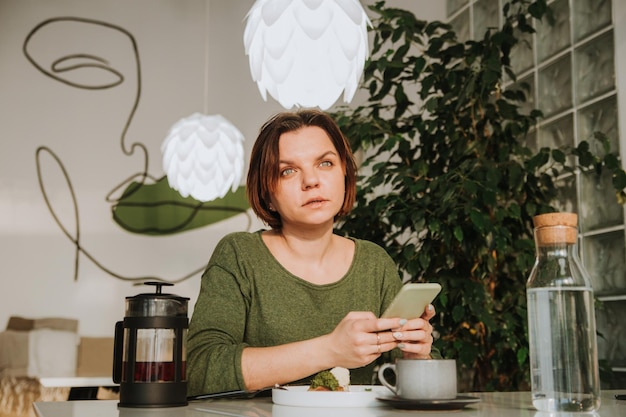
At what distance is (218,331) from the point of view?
4.50 feet

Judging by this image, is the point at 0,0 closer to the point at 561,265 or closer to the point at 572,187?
the point at 572,187

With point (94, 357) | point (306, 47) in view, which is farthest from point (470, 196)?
point (94, 357)

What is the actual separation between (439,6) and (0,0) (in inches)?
90.8

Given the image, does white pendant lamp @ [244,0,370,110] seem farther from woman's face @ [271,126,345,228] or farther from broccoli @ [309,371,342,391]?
broccoli @ [309,371,342,391]

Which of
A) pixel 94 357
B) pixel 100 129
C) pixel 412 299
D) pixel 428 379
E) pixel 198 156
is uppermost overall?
pixel 100 129

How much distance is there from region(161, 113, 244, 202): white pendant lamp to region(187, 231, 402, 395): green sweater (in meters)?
1.63

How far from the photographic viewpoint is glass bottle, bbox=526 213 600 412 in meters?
0.95

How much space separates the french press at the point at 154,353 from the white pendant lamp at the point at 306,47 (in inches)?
31.0

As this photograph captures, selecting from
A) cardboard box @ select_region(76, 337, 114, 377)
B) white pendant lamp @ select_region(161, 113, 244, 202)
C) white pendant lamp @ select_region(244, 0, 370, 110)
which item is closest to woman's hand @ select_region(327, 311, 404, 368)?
white pendant lamp @ select_region(244, 0, 370, 110)

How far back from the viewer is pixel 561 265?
Result: 3.24 ft

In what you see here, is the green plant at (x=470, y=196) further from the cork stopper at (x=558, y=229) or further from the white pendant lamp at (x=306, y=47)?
the cork stopper at (x=558, y=229)

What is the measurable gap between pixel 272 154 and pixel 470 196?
0.97 meters

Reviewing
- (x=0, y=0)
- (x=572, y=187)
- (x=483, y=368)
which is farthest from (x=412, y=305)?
(x=0, y=0)

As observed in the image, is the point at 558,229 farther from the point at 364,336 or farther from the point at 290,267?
the point at 290,267
